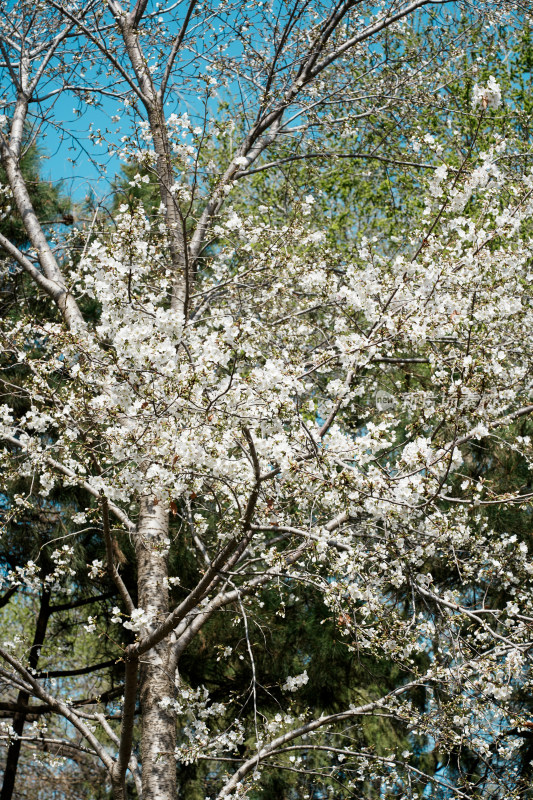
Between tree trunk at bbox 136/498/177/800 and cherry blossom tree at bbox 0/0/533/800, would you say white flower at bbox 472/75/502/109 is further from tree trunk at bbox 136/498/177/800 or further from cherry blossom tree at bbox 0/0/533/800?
tree trunk at bbox 136/498/177/800

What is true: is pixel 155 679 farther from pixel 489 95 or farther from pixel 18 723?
pixel 489 95

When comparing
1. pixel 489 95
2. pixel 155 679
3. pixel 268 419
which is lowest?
pixel 155 679

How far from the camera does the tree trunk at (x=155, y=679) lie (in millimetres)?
3596

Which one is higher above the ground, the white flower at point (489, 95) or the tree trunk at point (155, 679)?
the white flower at point (489, 95)

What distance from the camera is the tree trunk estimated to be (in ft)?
11.8

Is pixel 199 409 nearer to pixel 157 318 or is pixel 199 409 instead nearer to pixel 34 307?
pixel 157 318

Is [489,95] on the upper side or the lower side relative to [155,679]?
upper

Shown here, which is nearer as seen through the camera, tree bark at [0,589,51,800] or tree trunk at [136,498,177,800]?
tree trunk at [136,498,177,800]

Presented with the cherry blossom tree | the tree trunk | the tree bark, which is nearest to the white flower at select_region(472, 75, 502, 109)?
the cherry blossom tree

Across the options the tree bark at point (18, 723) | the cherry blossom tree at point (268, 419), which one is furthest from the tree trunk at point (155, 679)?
the tree bark at point (18, 723)

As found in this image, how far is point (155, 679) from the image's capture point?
3830mm

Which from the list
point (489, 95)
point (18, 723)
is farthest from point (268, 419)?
point (18, 723)

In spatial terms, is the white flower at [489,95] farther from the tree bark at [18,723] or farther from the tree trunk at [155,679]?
the tree bark at [18,723]

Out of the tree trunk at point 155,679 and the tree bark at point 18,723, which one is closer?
Answer: the tree trunk at point 155,679
